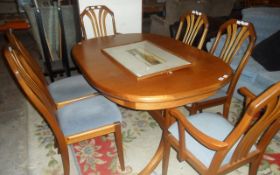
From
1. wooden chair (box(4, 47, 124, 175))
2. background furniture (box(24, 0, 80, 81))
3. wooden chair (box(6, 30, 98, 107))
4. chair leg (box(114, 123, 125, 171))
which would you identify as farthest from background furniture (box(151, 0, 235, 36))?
chair leg (box(114, 123, 125, 171))

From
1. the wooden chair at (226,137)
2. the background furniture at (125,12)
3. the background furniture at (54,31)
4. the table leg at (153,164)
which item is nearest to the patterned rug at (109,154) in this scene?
the table leg at (153,164)

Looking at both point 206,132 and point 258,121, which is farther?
point 206,132

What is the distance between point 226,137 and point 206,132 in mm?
134

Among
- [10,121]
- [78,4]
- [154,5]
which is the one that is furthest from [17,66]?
[154,5]

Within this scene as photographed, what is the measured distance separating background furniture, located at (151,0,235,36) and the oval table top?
5.99 feet

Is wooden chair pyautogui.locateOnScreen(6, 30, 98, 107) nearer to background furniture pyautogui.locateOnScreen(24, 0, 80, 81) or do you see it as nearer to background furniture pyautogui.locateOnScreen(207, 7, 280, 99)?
background furniture pyautogui.locateOnScreen(24, 0, 80, 81)

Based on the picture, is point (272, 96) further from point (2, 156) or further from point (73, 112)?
point (2, 156)

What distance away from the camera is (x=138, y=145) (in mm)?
1911

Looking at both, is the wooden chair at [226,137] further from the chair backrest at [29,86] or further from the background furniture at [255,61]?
the background furniture at [255,61]

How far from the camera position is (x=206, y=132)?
1.32 metres

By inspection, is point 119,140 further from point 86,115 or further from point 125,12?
point 125,12

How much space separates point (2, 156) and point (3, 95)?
1.07 metres

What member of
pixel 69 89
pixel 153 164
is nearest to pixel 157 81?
pixel 153 164

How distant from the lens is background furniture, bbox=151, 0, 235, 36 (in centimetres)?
337
